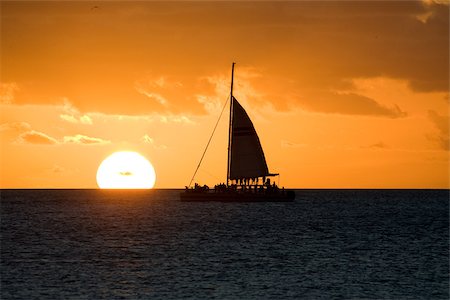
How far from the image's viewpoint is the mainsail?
454 feet

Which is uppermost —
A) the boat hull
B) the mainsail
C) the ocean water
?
the mainsail

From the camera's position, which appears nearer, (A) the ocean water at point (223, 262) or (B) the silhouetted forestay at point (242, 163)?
(A) the ocean water at point (223, 262)

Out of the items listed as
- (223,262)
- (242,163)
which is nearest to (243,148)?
(242,163)

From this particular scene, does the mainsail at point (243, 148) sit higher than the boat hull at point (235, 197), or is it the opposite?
the mainsail at point (243, 148)

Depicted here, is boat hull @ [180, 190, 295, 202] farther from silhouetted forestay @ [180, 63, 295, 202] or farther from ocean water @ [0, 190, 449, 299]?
ocean water @ [0, 190, 449, 299]

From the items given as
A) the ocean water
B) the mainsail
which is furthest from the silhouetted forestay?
the ocean water

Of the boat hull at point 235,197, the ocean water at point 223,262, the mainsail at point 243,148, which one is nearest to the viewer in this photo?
the ocean water at point 223,262

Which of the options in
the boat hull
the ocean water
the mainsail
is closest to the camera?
the ocean water

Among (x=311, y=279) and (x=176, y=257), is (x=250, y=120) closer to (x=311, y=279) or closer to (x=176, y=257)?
(x=176, y=257)

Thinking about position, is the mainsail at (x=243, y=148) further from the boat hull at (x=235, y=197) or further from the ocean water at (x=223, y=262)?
the ocean water at (x=223, y=262)

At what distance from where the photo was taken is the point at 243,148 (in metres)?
139

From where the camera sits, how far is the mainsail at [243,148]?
454 feet

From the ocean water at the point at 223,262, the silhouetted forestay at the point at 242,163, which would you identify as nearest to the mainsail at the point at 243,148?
the silhouetted forestay at the point at 242,163

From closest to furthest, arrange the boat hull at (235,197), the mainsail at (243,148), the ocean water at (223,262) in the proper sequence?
the ocean water at (223,262), the mainsail at (243,148), the boat hull at (235,197)
